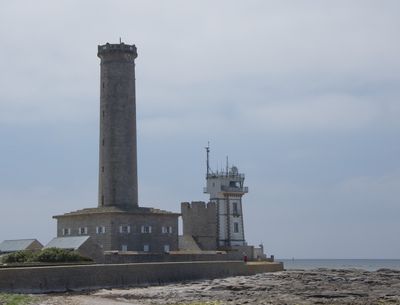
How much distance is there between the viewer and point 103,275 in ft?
109

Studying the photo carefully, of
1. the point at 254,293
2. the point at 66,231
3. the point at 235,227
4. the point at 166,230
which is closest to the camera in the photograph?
the point at 254,293

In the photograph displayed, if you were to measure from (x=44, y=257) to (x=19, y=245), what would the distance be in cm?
972

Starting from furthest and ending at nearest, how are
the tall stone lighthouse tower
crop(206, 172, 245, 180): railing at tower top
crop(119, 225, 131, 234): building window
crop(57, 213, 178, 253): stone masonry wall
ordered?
crop(206, 172, 245, 180): railing at tower top < the tall stone lighthouse tower < crop(119, 225, 131, 234): building window < crop(57, 213, 178, 253): stone masonry wall

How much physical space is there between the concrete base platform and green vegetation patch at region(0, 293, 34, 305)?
4.67ft

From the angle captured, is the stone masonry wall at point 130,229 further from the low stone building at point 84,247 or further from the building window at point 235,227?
the building window at point 235,227

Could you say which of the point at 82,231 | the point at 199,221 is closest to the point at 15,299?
the point at 82,231

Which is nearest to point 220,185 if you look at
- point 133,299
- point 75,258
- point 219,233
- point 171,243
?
point 219,233

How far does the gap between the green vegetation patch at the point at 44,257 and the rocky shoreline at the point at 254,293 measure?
3454mm

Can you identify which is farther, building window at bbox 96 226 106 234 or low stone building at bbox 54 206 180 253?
building window at bbox 96 226 106 234

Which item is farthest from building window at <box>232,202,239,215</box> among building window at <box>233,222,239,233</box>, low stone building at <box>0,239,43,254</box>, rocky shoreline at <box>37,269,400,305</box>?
low stone building at <box>0,239,43,254</box>

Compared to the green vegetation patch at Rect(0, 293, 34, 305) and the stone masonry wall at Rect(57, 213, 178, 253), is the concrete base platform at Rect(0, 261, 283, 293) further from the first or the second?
the stone masonry wall at Rect(57, 213, 178, 253)

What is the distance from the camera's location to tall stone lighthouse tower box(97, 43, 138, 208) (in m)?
46.1

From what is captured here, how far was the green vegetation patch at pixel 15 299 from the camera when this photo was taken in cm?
2542

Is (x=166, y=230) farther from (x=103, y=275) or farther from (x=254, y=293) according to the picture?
(x=254, y=293)
